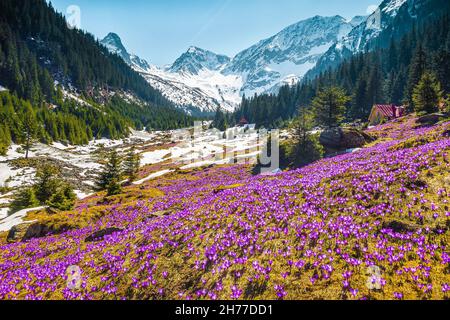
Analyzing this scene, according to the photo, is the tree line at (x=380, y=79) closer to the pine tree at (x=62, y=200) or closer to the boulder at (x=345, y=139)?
the boulder at (x=345, y=139)

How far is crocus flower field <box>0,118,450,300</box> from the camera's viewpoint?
552cm

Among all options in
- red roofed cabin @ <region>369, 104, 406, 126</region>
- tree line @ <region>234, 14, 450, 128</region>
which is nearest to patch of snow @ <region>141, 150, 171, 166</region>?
tree line @ <region>234, 14, 450, 128</region>

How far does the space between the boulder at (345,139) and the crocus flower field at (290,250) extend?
2262 centimetres

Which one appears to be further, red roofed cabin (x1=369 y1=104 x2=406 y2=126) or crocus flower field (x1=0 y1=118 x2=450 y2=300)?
red roofed cabin (x1=369 y1=104 x2=406 y2=126)

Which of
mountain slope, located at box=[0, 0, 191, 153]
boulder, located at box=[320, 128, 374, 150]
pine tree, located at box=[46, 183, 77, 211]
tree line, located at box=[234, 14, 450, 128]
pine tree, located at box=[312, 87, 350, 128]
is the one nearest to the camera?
pine tree, located at box=[46, 183, 77, 211]

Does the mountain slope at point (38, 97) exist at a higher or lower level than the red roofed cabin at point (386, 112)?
higher

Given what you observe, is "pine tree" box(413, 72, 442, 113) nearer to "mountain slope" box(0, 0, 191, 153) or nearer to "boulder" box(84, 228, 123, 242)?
"boulder" box(84, 228, 123, 242)

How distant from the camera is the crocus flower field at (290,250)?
18.1 ft

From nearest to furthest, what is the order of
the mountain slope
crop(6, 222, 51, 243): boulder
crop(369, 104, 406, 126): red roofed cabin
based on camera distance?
crop(6, 222, 51, 243): boulder → crop(369, 104, 406, 126): red roofed cabin → the mountain slope

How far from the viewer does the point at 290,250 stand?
7078mm

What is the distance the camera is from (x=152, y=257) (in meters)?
8.46

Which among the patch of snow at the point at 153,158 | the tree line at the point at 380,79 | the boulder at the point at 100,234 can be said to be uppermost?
the tree line at the point at 380,79

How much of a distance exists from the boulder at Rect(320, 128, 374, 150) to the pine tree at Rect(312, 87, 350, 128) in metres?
12.8

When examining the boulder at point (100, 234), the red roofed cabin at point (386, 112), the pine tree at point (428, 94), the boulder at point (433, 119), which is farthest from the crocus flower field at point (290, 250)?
the red roofed cabin at point (386, 112)
